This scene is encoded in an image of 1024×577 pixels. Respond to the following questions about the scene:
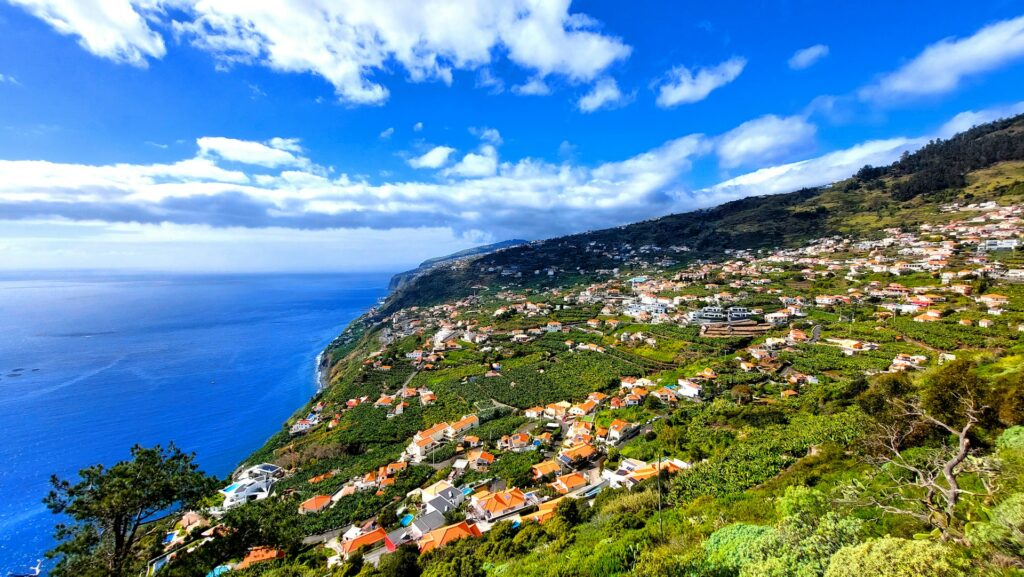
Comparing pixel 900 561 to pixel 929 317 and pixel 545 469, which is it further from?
pixel 929 317

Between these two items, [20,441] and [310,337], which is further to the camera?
[310,337]

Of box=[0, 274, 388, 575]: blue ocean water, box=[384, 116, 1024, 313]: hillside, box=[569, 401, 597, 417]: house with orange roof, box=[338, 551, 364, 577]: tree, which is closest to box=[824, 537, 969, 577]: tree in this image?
box=[338, 551, 364, 577]: tree

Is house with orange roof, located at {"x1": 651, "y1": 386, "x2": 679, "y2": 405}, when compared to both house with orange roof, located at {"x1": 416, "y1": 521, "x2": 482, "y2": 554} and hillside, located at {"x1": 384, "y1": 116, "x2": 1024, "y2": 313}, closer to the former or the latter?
house with orange roof, located at {"x1": 416, "y1": 521, "x2": 482, "y2": 554}

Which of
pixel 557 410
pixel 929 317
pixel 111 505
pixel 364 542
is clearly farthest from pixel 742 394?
pixel 111 505

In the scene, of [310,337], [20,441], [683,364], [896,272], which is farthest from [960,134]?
[20,441]

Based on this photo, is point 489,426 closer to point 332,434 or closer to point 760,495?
point 332,434

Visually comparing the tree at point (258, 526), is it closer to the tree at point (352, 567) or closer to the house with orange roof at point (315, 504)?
the tree at point (352, 567)

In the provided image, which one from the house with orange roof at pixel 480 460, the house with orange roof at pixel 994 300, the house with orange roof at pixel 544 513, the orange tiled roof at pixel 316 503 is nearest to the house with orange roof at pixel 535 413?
the house with orange roof at pixel 480 460
